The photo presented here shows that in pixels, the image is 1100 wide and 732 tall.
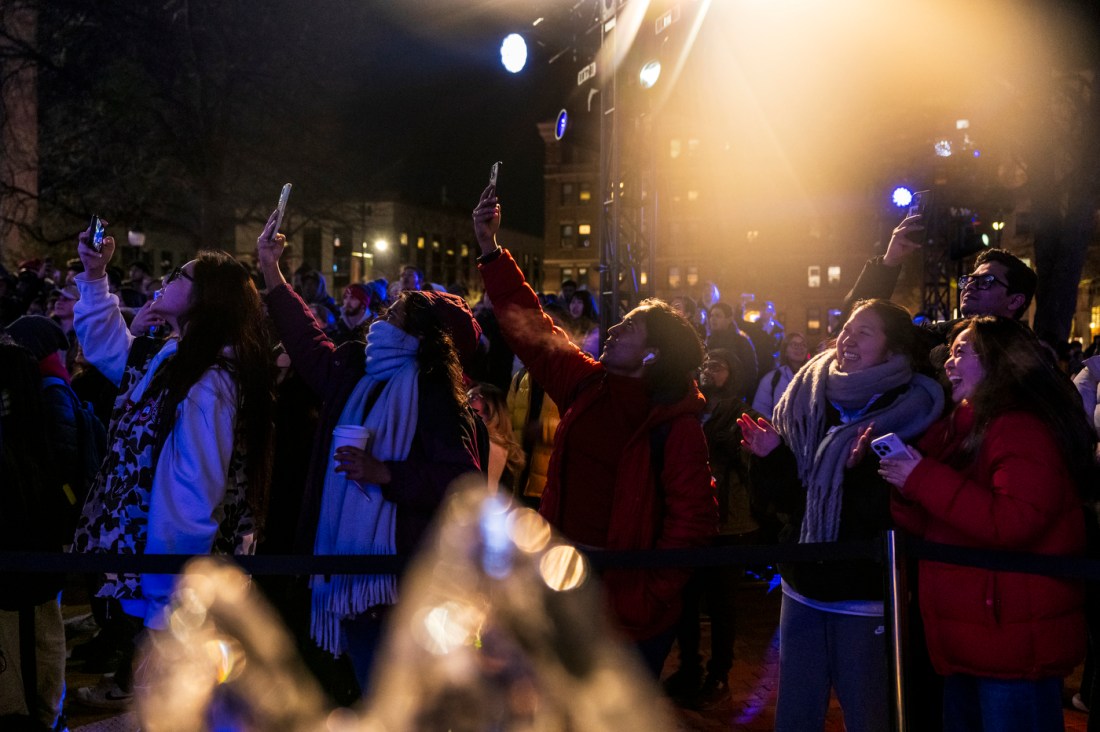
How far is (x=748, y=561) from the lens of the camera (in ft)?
10.4

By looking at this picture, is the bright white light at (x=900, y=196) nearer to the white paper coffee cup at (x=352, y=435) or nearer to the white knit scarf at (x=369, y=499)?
the white knit scarf at (x=369, y=499)

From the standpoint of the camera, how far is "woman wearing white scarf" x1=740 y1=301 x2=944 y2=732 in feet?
11.5

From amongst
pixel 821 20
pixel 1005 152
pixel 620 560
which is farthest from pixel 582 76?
pixel 1005 152

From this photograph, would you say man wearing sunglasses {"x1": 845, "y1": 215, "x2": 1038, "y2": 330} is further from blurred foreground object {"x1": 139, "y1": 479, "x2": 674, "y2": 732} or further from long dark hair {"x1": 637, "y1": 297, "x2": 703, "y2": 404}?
blurred foreground object {"x1": 139, "y1": 479, "x2": 674, "y2": 732}

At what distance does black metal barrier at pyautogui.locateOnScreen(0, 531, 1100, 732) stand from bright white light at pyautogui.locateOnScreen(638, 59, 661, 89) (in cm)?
719

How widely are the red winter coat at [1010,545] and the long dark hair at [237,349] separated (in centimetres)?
222

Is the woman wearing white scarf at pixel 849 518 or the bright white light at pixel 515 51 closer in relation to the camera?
the woman wearing white scarf at pixel 849 518

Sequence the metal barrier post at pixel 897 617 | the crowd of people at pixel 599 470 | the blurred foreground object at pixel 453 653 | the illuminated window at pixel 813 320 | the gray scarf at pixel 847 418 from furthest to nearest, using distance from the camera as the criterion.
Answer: the illuminated window at pixel 813 320 < the gray scarf at pixel 847 418 < the blurred foreground object at pixel 453 653 < the crowd of people at pixel 599 470 < the metal barrier post at pixel 897 617

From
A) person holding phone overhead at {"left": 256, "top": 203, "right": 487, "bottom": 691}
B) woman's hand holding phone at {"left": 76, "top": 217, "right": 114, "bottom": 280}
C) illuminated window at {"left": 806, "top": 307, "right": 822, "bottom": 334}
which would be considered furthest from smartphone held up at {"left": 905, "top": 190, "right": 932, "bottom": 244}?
illuminated window at {"left": 806, "top": 307, "right": 822, "bottom": 334}

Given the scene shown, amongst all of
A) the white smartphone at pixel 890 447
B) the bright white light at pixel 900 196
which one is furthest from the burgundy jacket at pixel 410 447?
the bright white light at pixel 900 196

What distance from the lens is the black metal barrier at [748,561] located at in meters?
3.03

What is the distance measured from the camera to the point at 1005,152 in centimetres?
1862

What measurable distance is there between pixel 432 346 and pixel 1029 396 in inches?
79.4

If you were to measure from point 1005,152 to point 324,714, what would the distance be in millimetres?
18120
